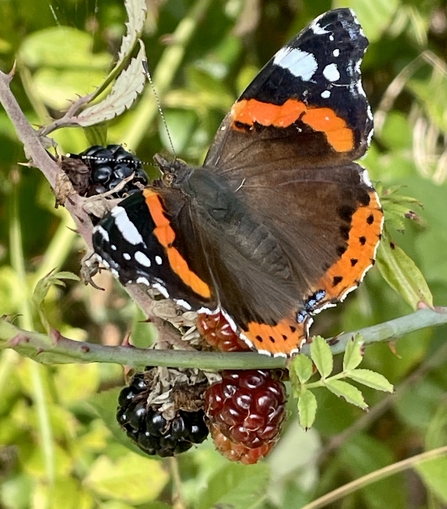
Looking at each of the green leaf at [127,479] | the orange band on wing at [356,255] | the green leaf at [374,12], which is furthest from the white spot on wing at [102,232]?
the green leaf at [374,12]

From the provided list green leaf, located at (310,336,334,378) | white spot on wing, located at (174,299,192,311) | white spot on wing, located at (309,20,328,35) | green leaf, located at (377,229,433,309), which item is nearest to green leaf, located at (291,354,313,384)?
green leaf, located at (310,336,334,378)

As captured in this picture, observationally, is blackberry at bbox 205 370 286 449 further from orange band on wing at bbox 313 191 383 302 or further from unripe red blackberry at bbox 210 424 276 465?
orange band on wing at bbox 313 191 383 302

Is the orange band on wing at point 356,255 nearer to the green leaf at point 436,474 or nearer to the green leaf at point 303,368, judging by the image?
the green leaf at point 303,368

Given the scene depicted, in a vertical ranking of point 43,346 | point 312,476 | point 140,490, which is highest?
point 43,346

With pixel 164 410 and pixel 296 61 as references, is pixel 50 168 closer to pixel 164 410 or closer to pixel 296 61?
pixel 164 410

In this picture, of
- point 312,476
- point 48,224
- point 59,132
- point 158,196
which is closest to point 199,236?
point 158,196

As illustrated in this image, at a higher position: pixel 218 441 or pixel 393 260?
pixel 393 260

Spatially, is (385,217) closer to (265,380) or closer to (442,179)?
(265,380)
